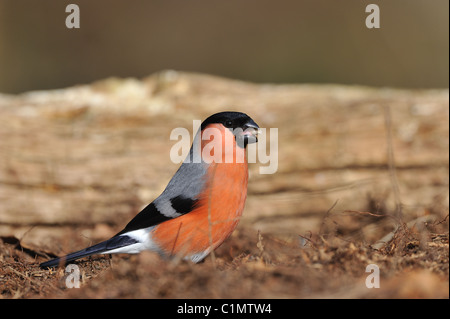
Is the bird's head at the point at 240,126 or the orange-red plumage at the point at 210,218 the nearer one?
the orange-red plumage at the point at 210,218

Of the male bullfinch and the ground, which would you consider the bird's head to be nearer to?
the male bullfinch

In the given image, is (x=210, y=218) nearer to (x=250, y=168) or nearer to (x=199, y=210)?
(x=199, y=210)

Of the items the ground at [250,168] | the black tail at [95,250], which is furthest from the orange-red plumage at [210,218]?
the ground at [250,168]

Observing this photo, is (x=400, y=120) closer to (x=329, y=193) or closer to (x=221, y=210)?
(x=329, y=193)

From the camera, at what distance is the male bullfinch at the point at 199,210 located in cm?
340

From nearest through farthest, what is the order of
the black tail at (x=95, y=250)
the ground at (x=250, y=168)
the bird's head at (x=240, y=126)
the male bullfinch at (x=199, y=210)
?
the black tail at (x=95, y=250), the male bullfinch at (x=199, y=210), the bird's head at (x=240, y=126), the ground at (x=250, y=168)

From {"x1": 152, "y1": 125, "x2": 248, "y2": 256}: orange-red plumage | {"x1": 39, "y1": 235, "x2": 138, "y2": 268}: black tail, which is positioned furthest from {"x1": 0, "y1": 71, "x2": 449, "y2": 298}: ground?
{"x1": 152, "y1": 125, "x2": 248, "y2": 256}: orange-red plumage

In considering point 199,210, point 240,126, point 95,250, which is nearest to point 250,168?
point 240,126

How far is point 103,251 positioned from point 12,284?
1.86 ft

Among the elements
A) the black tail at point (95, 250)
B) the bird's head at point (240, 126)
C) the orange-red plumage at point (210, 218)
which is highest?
the bird's head at point (240, 126)

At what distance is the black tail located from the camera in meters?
3.25

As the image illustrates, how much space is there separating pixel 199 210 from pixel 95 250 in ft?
2.35

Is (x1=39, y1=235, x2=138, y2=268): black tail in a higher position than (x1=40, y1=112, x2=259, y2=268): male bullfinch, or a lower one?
lower

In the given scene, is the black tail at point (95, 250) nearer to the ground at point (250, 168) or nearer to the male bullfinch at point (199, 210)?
the male bullfinch at point (199, 210)
